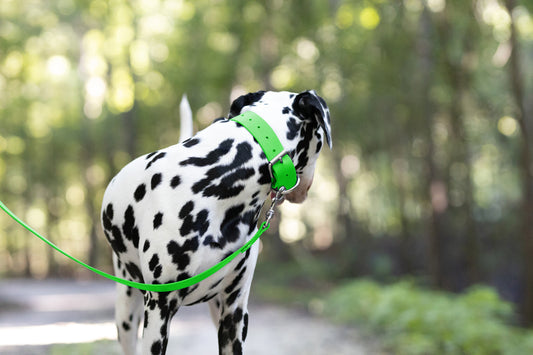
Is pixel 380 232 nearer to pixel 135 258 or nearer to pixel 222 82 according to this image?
pixel 222 82

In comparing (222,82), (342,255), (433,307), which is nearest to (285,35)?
(222,82)

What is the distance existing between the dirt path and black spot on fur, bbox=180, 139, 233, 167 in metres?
4.41

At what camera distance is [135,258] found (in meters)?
2.29

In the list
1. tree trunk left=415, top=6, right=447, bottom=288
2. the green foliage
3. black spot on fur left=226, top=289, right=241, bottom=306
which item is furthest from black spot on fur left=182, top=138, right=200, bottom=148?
tree trunk left=415, top=6, right=447, bottom=288

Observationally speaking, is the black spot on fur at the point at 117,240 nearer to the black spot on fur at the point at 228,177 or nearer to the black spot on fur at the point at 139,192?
the black spot on fur at the point at 139,192

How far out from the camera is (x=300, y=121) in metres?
2.27

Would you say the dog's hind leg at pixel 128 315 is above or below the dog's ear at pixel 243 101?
below

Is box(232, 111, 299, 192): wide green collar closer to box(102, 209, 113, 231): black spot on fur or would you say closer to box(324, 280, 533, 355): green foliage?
box(102, 209, 113, 231): black spot on fur

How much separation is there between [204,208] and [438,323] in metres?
5.41

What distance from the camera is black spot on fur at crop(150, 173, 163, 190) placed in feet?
6.97

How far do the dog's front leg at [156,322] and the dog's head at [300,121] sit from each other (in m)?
0.85

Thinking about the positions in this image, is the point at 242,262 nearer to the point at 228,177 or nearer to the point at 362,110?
the point at 228,177

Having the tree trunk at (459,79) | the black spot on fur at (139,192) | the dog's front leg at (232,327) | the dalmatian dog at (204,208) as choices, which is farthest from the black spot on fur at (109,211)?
the tree trunk at (459,79)

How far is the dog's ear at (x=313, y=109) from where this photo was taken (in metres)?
2.19
